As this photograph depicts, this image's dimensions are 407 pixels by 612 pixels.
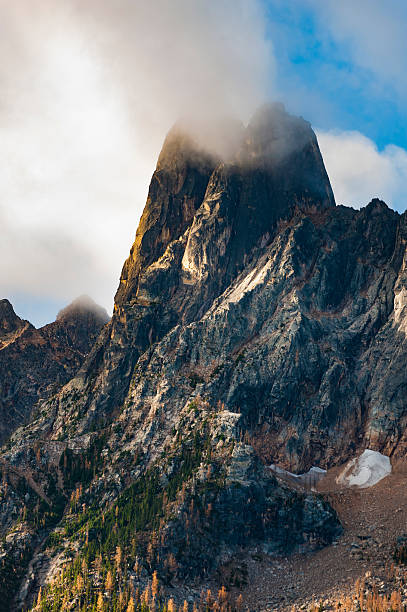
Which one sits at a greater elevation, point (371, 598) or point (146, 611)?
point (146, 611)

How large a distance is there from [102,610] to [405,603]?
97.2m

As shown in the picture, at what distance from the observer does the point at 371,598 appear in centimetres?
19575

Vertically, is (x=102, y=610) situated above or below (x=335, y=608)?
above

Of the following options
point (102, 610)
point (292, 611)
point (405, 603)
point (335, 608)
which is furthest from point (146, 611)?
point (405, 603)

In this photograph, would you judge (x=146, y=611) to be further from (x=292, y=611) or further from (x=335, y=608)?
(x=335, y=608)

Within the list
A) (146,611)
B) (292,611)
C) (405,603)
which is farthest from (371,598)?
(146,611)

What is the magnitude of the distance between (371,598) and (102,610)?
287 ft

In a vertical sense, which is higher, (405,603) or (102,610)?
(102,610)

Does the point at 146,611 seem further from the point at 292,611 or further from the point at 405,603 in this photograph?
the point at 405,603

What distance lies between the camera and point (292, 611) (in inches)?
7840

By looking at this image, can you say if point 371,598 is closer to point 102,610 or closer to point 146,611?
point 146,611

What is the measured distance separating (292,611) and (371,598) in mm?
25789

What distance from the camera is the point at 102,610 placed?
19962cm

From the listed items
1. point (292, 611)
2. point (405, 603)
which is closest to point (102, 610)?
point (292, 611)
